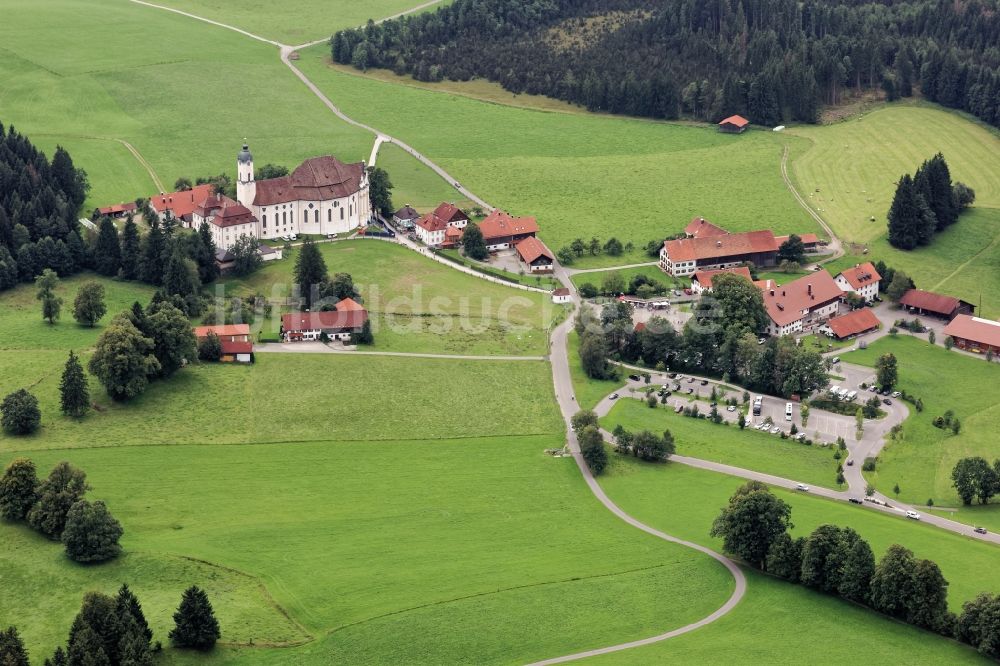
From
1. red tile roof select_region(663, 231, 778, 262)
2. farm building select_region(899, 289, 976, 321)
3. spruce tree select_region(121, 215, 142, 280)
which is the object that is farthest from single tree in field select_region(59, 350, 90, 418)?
farm building select_region(899, 289, 976, 321)

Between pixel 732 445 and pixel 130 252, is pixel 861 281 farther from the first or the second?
pixel 130 252

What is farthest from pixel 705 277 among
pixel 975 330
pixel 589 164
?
pixel 589 164

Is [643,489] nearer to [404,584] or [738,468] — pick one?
[738,468]

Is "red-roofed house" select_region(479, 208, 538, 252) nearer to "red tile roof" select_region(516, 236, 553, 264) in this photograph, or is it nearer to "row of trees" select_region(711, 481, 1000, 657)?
"red tile roof" select_region(516, 236, 553, 264)

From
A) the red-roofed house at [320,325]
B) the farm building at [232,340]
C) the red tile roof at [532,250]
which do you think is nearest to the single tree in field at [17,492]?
the farm building at [232,340]

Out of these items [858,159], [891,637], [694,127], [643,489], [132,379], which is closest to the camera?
[891,637]

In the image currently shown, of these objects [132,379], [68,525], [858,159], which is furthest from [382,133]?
[68,525]
